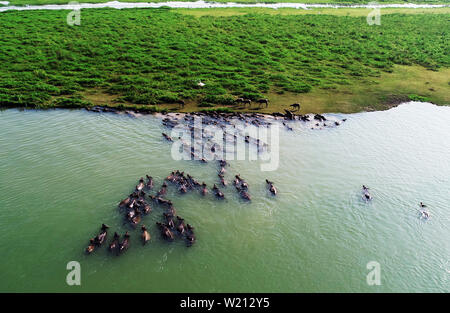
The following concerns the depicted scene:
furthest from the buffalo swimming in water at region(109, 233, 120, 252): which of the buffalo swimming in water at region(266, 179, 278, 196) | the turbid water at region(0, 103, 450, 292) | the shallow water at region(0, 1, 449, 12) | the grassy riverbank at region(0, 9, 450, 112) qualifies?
the shallow water at region(0, 1, 449, 12)

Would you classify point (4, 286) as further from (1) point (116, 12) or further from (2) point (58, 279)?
(1) point (116, 12)

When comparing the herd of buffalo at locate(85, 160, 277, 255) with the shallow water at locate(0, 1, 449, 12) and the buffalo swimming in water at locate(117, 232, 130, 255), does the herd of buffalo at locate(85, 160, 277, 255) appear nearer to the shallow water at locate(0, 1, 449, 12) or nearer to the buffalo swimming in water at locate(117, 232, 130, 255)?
the buffalo swimming in water at locate(117, 232, 130, 255)

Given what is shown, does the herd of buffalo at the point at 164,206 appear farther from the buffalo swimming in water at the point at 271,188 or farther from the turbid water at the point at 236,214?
the turbid water at the point at 236,214

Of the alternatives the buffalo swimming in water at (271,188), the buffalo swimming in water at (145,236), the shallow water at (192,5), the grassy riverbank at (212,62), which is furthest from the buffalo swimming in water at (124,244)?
the shallow water at (192,5)

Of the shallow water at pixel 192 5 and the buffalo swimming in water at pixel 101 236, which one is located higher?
the shallow water at pixel 192 5

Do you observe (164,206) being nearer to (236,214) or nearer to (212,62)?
(236,214)

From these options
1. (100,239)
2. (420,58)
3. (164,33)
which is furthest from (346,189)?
(164,33)
